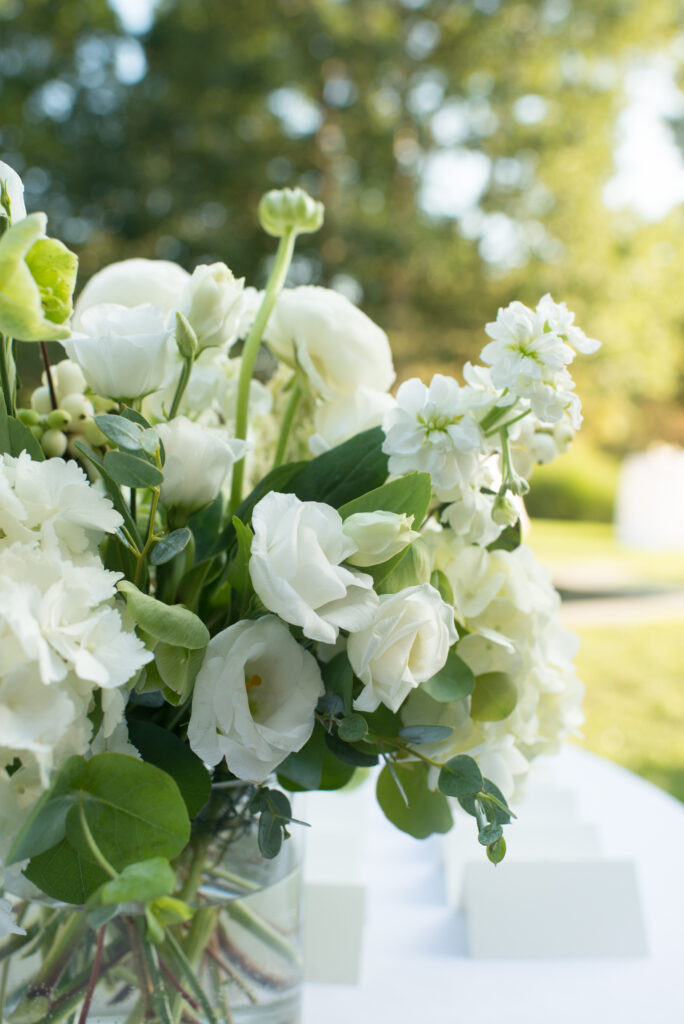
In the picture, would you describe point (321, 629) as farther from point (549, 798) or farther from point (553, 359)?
point (549, 798)

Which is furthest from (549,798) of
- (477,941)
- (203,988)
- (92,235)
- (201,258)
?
(92,235)

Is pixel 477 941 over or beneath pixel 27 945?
beneath

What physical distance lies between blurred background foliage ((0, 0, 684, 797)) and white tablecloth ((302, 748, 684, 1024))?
18.9ft

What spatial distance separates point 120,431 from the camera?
1.21 ft

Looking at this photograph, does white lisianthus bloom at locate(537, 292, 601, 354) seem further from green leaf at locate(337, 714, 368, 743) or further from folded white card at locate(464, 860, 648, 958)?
folded white card at locate(464, 860, 648, 958)

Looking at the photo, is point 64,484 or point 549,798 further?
point 549,798

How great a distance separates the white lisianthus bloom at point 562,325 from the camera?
42cm

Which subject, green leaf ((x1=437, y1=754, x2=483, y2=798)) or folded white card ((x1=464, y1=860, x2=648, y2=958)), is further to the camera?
folded white card ((x1=464, y1=860, x2=648, y2=958))

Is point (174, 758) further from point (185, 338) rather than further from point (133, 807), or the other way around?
point (185, 338)

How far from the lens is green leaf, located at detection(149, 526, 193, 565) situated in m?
0.38

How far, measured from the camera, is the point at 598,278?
23.6ft

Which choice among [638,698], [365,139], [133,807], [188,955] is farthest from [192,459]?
[365,139]

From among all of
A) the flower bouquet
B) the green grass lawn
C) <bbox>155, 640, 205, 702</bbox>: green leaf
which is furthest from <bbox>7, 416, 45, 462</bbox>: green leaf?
the green grass lawn

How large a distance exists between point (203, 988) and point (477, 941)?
0.29 m
